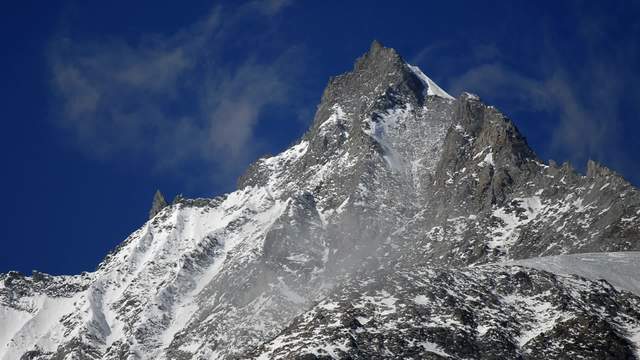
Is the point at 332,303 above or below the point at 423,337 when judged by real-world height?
above

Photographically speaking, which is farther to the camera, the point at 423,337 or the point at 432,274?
the point at 432,274

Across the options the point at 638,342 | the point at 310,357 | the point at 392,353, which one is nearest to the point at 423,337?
the point at 392,353

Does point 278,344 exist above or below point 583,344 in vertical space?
above

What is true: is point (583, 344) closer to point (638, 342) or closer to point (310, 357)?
point (638, 342)

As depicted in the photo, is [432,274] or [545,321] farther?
[432,274]

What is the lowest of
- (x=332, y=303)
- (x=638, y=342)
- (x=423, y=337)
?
(x=638, y=342)

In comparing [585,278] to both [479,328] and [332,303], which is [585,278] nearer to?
[479,328]

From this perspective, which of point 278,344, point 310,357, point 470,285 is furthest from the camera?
point 470,285

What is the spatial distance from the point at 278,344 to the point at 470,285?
32234 millimetres

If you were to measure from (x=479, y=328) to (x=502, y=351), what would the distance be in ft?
24.3

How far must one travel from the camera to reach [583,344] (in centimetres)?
17112

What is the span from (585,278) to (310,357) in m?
50.3

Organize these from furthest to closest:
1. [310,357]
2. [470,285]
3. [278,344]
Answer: [470,285] < [278,344] < [310,357]

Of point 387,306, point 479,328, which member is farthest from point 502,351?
point 387,306
